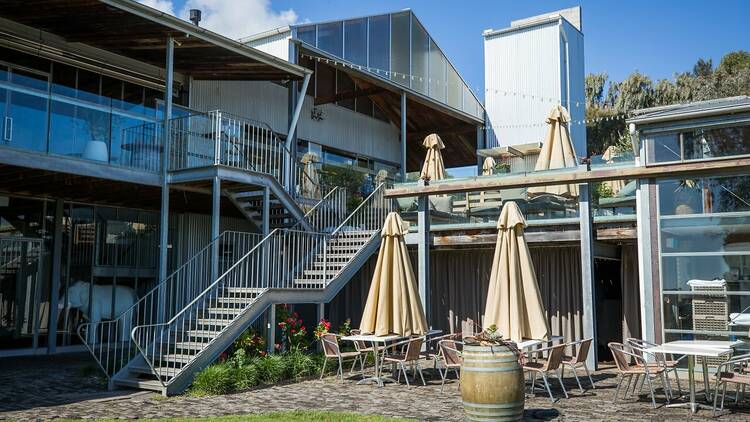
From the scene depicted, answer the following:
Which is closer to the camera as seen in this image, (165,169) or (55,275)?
(165,169)

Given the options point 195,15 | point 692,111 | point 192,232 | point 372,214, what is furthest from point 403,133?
point 692,111

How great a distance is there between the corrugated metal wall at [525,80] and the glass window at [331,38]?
7126 mm

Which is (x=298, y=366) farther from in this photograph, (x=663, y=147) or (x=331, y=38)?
(x=331, y=38)

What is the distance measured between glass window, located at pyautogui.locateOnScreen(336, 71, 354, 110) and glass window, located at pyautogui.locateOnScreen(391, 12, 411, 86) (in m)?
1.50

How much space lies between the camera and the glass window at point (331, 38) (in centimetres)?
1708

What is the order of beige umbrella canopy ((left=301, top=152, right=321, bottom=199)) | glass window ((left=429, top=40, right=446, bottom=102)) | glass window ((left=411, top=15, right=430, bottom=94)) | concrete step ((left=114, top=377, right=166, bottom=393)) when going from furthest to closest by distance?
glass window ((left=429, top=40, right=446, bottom=102))
glass window ((left=411, top=15, right=430, bottom=94))
beige umbrella canopy ((left=301, top=152, right=321, bottom=199))
concrete step ((left=114, top=377, right=166, bottom=393))

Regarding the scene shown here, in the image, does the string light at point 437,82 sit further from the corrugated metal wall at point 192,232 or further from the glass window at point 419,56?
the corrugated metal wall at point 192,232

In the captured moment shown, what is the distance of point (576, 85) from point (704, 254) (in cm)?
1339

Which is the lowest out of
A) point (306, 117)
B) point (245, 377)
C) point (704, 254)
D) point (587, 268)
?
point (245, 377)

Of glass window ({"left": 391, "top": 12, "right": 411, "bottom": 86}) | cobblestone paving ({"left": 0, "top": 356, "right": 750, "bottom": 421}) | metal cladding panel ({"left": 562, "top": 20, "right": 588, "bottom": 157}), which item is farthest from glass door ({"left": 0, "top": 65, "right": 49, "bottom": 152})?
metal cladding panel ({"left": 562, "top": 20, "right": 588, "bottom": 157})

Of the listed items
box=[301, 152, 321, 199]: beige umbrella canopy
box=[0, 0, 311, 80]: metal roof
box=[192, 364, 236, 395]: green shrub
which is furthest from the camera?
box=[301, 152, 321, 199]: beige umbrella canopy

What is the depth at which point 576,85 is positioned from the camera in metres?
22.9

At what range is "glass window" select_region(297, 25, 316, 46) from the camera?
656 inches

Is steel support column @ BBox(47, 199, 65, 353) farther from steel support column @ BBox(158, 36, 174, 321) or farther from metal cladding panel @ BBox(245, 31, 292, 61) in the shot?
metal cladding panel @ BBox(245, 31, 292, 61)
